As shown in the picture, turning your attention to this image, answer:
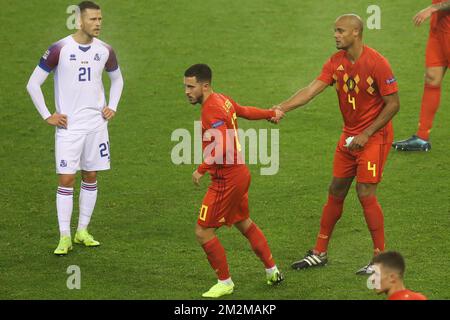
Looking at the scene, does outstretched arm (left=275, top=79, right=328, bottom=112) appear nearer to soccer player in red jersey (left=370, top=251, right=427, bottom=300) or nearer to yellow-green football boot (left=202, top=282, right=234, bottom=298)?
yellow-green football boot (left=202, top=282, right=234, bottom=298)

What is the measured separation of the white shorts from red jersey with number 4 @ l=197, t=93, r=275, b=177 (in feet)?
6.08

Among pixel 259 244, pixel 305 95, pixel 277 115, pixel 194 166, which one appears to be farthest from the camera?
pixel 194 166

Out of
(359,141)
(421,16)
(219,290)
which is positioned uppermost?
(421,16)

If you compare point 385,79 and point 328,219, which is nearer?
point 385,79

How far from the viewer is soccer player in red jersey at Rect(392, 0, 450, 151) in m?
13.4

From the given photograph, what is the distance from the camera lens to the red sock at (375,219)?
382 inches

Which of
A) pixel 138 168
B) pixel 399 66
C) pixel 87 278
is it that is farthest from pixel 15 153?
pixel 399 66

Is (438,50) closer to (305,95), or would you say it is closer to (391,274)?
(305,95)

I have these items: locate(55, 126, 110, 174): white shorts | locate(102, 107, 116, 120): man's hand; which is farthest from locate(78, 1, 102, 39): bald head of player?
locate(55, 126, 110, 174): white shorts

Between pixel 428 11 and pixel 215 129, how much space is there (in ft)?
15.3

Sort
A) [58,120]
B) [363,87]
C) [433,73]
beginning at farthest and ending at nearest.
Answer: [433,73] < [58,120] < [363,87]

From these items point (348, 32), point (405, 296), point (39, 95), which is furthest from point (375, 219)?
point (39, 95)

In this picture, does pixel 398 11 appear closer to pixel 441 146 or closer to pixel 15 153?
pixel 441 146

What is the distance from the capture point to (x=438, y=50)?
13508 mm
